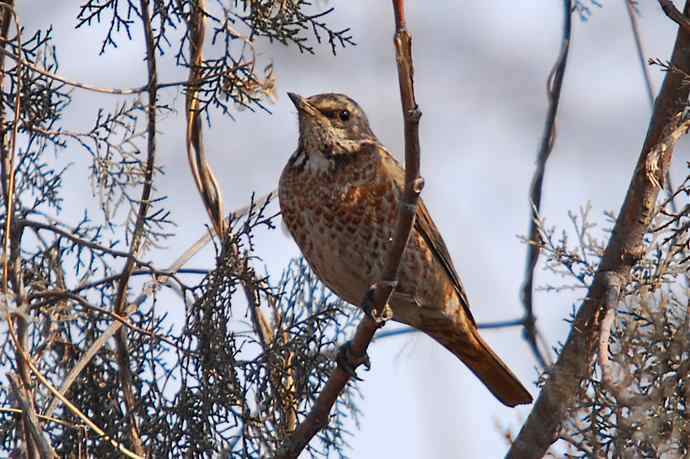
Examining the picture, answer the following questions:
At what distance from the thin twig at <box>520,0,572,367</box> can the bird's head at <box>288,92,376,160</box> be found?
0.72 m

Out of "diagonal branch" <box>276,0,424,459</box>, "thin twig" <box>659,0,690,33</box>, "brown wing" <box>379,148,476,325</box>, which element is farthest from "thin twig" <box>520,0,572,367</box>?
"thin twig" <box>659,0,690,33</box>

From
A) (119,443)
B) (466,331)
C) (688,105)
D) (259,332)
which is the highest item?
(466,331)

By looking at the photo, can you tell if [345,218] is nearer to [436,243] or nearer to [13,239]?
[436,243]

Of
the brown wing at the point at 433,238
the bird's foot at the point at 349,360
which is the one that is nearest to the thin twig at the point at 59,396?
the bird's foot at the point at 349,360

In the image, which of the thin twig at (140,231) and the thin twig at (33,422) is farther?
the thin twig at (140,231)

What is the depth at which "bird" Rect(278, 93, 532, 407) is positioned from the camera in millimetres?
4078

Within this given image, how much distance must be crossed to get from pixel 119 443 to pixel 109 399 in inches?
13.4

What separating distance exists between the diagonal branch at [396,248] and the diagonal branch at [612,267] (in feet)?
1.69

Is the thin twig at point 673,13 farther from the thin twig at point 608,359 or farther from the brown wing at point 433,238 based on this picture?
the brown wing at point 433,238

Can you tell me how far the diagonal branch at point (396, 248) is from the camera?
2.53 meters

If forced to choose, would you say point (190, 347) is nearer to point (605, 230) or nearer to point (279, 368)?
point (279, 368)

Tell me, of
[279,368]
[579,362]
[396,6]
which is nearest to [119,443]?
[279,368]

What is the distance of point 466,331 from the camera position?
4664 mm

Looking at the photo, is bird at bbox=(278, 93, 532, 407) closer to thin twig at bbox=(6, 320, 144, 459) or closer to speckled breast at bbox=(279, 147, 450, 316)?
speckled breast at bbox=(279, 147, 450, 316)
